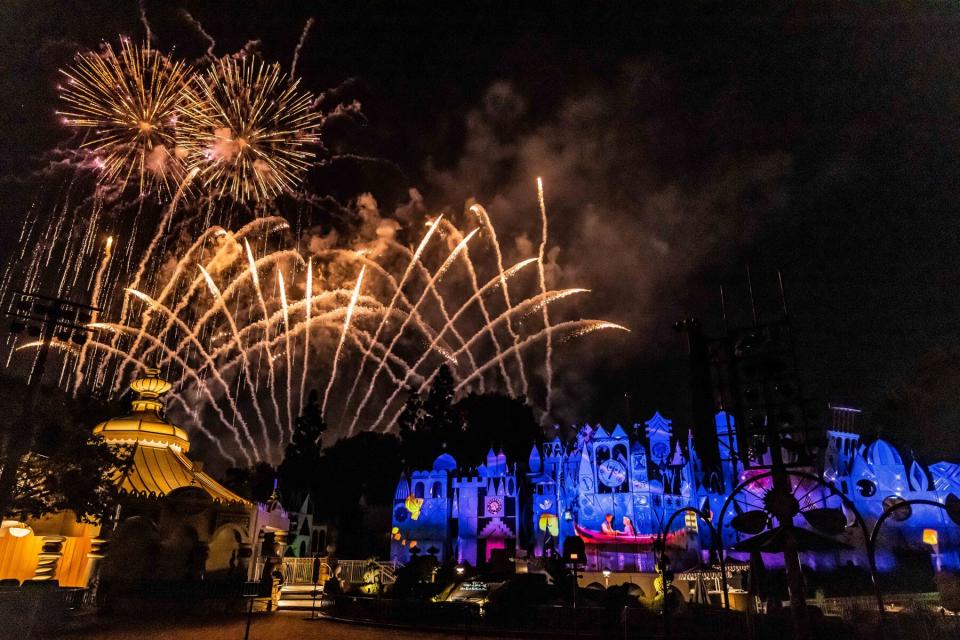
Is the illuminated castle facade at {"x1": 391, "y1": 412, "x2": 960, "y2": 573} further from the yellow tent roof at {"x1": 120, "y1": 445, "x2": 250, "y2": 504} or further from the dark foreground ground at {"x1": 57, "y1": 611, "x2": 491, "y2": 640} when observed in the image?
the dark foreground ground at {"x1": 57, "y1": 611, "x2": 491, "y2": 640}

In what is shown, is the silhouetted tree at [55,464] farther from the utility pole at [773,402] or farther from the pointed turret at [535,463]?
the pointed turret at [535,463]

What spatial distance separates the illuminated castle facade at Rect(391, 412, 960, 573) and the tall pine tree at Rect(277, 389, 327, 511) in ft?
60.5

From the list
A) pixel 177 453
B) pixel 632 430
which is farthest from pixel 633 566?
pixel 177 453

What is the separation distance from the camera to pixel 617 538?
1476 inches

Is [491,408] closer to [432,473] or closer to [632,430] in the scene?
[432,473]

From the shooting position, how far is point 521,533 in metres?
45.1

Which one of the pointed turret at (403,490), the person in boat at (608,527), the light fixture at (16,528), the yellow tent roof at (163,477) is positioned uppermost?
the pointed turret at (403,490)

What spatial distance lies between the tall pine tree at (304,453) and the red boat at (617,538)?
111 ft

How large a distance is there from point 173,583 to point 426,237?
20.8 m

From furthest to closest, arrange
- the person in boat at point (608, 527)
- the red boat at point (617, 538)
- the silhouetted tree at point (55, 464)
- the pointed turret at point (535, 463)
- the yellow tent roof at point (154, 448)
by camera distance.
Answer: the pointed turret at point (535, 463) → the person in boat at point (608, 527) → the red boat at point (617, 538) → the yellow tent roof at point (154, 448) → the silhouetted tree at point (55, 464)

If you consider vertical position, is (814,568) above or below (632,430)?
below

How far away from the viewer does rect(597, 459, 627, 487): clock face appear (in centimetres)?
3934

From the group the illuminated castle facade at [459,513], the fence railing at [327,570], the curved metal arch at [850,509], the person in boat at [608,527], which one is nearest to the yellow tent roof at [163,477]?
the fence railing at [327,570]

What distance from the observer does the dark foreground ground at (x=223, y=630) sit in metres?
16.4
